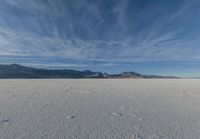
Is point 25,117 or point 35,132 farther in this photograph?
point 25,117

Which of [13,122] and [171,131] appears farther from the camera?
[13,122]

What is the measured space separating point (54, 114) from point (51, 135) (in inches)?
54.3

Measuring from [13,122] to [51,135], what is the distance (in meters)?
1.16

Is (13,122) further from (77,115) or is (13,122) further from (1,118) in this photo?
(77,115)

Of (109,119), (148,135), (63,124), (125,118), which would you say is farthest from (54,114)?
(148,135)

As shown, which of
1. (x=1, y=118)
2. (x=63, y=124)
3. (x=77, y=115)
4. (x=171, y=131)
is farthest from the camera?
(x=77, y=115)

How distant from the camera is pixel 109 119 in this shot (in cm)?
377

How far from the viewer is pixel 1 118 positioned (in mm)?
3678

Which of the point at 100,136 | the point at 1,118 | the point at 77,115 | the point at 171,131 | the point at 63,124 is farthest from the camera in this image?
the point at 77,115

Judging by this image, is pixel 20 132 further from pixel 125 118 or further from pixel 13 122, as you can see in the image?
pixel 125 118

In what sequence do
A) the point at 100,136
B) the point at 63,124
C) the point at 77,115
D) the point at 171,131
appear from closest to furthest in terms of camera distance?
1. the point at 100,136
2. the point at 171,131
3. the point at 63,124
4. the point at 77,115

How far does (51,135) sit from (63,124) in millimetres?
579

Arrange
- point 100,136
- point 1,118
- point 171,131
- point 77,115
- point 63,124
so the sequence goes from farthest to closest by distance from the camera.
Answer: point 77,115 → point 1,118 → point 63,124 → point 171,131 → point 100,136

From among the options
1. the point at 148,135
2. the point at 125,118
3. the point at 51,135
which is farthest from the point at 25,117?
the point at 148,135
